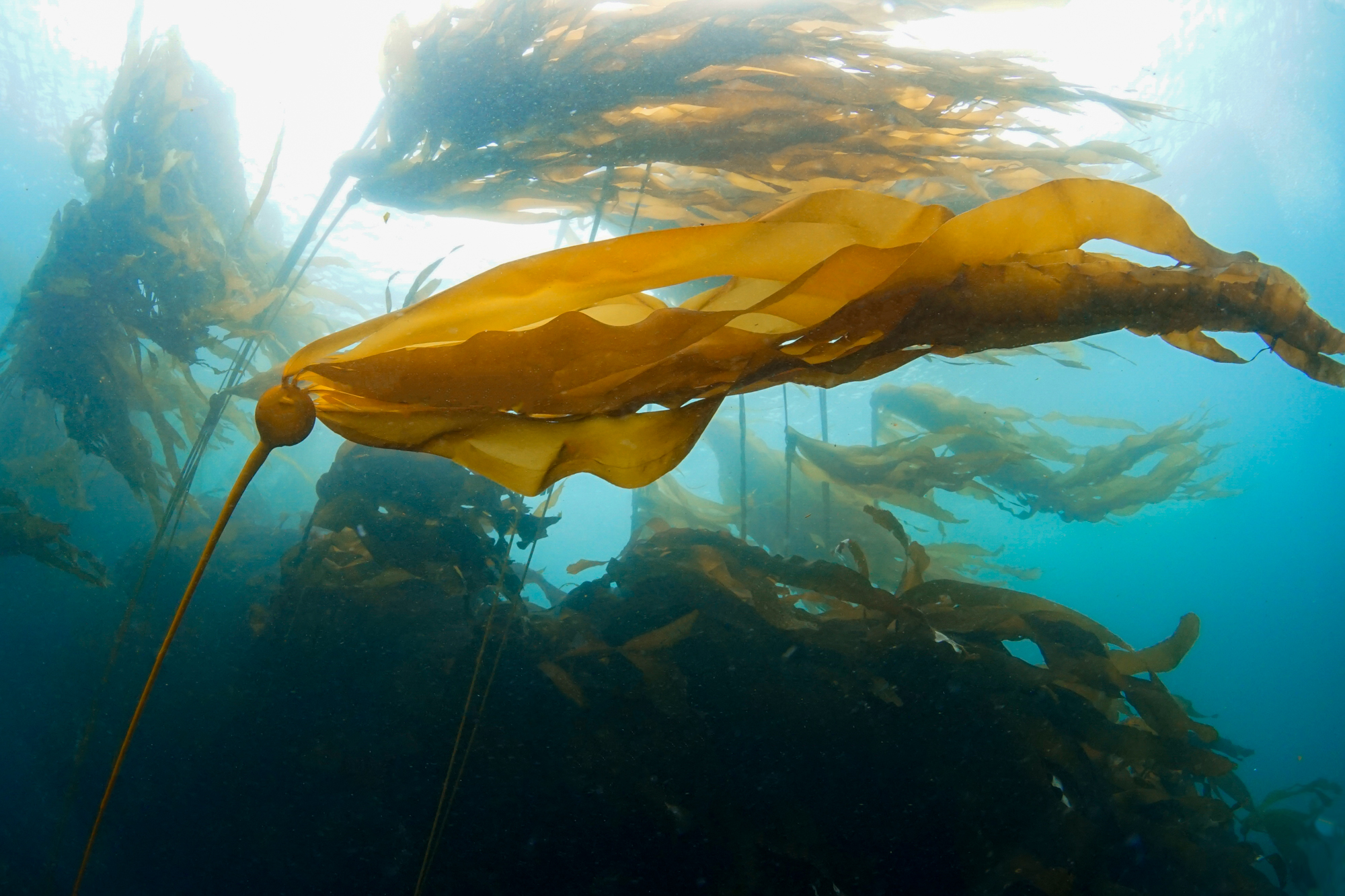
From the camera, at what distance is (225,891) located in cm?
233

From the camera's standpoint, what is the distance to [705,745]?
6.67 feet

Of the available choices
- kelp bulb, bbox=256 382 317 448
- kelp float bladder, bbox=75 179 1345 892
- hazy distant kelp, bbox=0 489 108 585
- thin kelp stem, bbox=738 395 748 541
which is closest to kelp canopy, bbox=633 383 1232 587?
thin kelp stem, bbox=738 395 748 541

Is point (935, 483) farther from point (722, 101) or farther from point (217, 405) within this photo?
point (217, 405)

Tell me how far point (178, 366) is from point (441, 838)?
4135mm

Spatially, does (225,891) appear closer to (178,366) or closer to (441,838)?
(441,838)

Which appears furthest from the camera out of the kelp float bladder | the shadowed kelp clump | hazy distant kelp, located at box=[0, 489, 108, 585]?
hazy distant kelp, located at box=[0, 489, 108, 585]

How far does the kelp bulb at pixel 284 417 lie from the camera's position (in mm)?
830

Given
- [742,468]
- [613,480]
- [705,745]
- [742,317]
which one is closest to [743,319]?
[742,317]

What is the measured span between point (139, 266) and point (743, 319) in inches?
172

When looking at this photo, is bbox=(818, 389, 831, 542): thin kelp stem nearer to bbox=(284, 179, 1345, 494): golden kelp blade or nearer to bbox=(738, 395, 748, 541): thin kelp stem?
bbox=(738, 395, 748, 541): thin kelp stem

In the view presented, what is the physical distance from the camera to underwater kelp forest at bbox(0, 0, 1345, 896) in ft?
3.30

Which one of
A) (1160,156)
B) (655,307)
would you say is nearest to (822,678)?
(655,307)

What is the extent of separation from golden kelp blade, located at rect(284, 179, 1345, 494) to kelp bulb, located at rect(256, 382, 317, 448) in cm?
6

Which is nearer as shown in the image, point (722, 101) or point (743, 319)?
point (743, 319)
